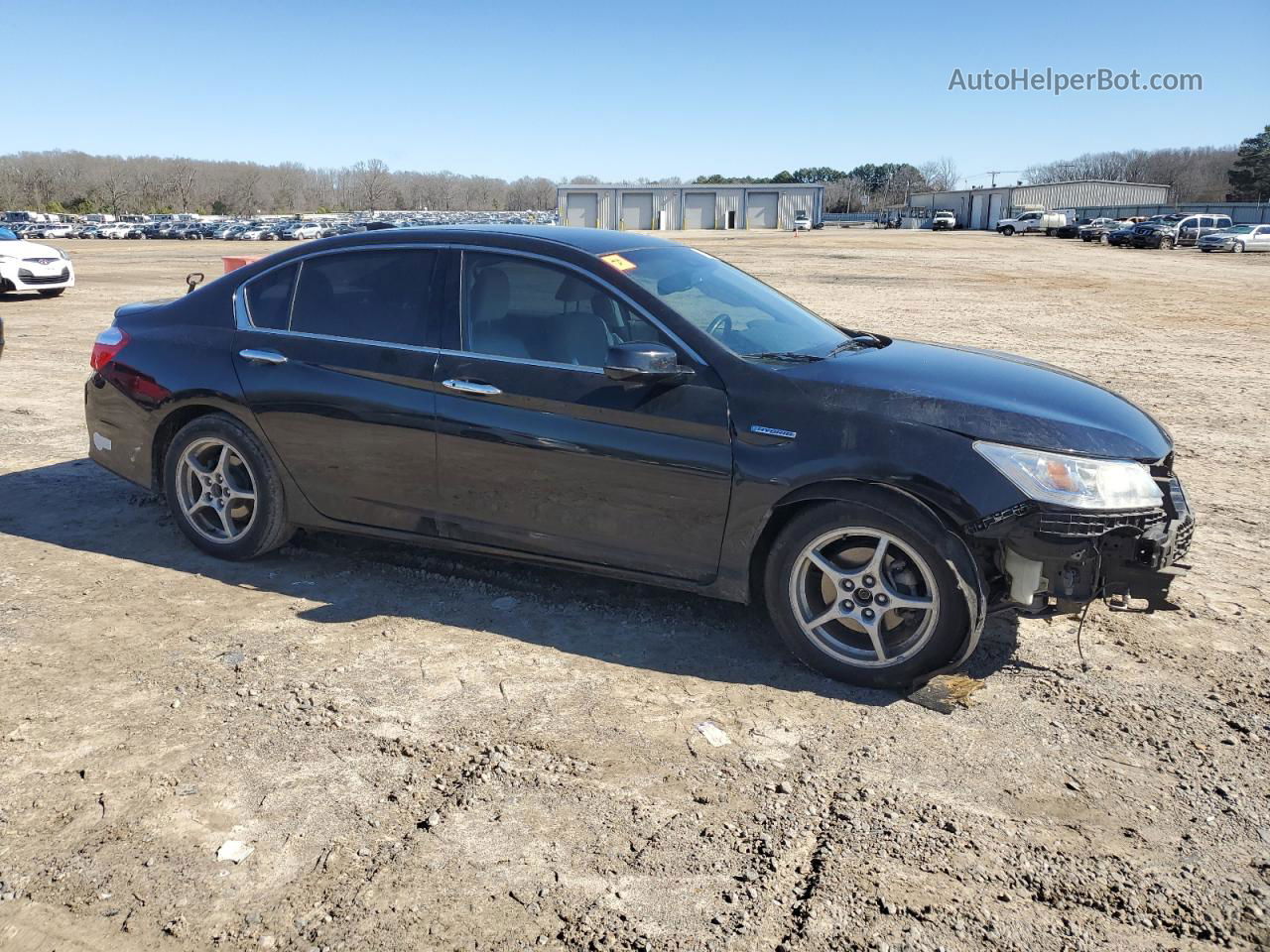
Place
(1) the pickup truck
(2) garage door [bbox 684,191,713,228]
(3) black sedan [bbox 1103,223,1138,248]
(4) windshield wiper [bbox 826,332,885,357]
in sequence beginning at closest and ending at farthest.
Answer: (4) windshield wiper [bbox 826,332,885,357] → (3) black sedan [bbox 1103,223,1138,248] → (1) the pickup truck → (2) garage door [bbox 684,191,713,228]

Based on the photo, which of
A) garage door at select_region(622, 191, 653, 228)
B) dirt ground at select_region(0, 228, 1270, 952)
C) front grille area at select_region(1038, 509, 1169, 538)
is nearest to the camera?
dirt ground at select_region(0, 228, 1270, 952)

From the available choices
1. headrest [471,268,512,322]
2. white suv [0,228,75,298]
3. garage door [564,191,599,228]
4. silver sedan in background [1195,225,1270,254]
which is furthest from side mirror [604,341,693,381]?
garage door [564,191,599,228]

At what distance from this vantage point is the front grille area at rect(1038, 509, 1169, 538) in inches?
145

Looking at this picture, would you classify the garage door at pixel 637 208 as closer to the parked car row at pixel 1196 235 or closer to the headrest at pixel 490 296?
the parked car row at pixel 1196 235

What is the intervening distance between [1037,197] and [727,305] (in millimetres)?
115482

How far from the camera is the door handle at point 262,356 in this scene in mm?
5070

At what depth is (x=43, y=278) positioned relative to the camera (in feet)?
62.8

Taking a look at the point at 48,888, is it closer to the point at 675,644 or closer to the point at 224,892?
the point at 224,892

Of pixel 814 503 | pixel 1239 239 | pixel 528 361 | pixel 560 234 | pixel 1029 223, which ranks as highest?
pixel 1029 223

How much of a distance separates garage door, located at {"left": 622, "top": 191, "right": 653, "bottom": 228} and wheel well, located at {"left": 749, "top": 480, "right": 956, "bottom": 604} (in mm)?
98929

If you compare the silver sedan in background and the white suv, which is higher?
the silver sedan in background

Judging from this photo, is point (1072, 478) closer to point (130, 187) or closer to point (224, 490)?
point (224, 490)

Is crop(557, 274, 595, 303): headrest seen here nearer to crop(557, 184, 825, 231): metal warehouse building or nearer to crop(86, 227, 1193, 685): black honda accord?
crop(86, 227, 1193, 685): black honda accord

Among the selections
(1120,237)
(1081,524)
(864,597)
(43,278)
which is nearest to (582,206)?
(1120,237)
